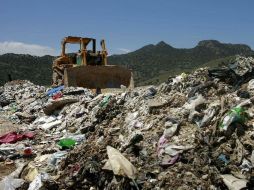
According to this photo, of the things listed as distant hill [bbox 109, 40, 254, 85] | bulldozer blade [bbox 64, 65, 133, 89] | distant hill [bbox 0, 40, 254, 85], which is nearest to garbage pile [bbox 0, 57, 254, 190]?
bulldozer blade [bbox 64, 65, 133, 89]

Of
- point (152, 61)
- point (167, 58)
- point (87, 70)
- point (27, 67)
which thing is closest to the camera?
point (87, 70)

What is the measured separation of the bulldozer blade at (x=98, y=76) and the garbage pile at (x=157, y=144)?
443 cm

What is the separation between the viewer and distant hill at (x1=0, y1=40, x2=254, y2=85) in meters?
55.8

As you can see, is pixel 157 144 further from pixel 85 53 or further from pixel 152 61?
pixel 152 61

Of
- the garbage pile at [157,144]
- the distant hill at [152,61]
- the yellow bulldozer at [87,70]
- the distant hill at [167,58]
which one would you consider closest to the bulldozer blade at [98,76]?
the yellow bulldozer at [87,70]

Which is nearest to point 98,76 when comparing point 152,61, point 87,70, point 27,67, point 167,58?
point 87,70

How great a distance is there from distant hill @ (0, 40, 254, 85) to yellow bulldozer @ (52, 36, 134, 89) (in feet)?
110

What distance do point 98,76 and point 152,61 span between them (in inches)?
2865

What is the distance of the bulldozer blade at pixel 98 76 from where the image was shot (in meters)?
13.7

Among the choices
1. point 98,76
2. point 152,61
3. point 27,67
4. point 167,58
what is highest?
point 98,76

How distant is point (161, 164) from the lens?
5391mm

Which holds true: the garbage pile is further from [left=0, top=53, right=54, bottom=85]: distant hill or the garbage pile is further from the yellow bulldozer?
[left=0, top=53, right=54, bottom=85]: distant hill

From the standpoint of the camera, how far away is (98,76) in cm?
1404

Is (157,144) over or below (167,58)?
over
